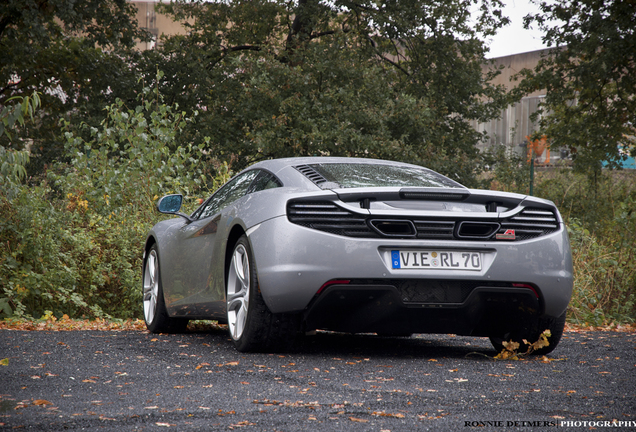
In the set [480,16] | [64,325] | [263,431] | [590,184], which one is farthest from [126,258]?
[480,16]

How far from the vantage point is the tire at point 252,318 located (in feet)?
14.8

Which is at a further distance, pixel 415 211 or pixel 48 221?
pixel 48 221

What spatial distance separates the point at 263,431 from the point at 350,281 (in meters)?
1.68

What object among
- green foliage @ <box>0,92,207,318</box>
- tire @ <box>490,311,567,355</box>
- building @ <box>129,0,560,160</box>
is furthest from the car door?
building @ <box>129,0,560,160</box>

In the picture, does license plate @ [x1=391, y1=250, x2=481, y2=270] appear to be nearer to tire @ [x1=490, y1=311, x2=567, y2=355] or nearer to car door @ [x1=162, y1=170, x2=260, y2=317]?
tire @ [x1=490, y1=311, x2=567, y2=355]

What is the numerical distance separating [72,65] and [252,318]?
67.3ft

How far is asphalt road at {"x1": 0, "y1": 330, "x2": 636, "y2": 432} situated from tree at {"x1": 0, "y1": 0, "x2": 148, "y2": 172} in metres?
15.1

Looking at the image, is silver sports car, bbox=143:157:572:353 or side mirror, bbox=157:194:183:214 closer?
silver sports car, bbox=143:157:572:353

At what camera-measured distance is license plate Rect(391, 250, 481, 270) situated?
4309mm

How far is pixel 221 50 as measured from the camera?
79.8ft

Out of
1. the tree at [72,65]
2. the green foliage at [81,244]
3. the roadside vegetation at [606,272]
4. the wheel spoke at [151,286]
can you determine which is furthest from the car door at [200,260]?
the tree at [72,65]

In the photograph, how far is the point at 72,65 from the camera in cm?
2308

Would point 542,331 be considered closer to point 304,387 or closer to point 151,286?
point 304,387

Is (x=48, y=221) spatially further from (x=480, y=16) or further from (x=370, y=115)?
(x=480, y=16)
